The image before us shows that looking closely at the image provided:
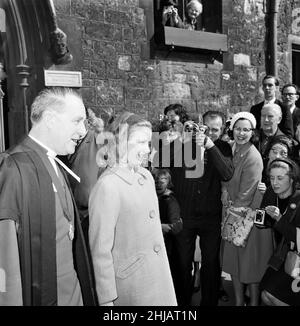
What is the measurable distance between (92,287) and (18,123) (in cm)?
363

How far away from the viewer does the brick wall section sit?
17.4ft

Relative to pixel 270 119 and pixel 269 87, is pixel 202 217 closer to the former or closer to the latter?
pixel 270 119

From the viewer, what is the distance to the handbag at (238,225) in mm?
3162

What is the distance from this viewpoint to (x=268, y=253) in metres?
3.21

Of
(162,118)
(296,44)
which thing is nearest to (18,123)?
(162,118)

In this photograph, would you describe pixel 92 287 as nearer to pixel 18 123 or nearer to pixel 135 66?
pixel 18 123

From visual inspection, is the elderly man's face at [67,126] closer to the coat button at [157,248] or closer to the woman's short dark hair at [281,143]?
the coat button at [157,248]

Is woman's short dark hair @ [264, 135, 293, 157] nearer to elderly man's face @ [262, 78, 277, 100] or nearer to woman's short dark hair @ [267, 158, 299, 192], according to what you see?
woman's short dark hair @ [267, 158, 299, 192]

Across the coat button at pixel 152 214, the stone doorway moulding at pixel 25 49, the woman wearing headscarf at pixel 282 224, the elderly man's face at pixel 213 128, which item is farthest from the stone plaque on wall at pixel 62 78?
the coat button at pixel 152 214

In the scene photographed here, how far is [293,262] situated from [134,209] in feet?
4.07

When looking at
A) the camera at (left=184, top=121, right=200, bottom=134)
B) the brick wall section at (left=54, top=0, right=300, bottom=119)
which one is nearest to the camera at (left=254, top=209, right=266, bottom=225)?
the camera at (left=184, top=121, right=200, bottom=134)

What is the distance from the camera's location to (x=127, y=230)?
1.96 metres

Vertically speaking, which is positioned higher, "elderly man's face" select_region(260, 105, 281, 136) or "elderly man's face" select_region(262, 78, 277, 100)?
"elderly man's face" select_region(262, 78, 277, 100)
